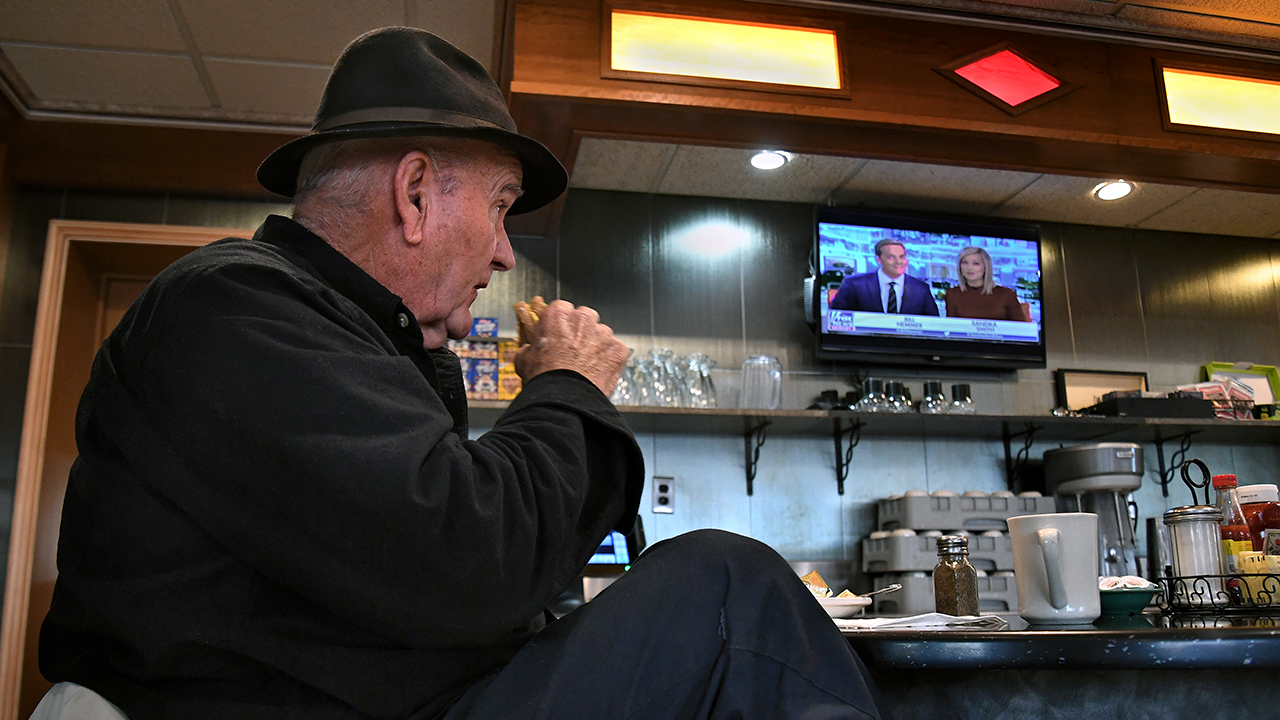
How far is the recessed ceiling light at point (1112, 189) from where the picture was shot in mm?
3840

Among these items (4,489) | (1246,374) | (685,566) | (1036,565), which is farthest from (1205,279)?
(4,489)

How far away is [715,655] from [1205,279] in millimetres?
4513

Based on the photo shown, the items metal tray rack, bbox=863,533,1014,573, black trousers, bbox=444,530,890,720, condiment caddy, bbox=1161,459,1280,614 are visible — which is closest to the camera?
black trousers, bbox=444,530,890,720

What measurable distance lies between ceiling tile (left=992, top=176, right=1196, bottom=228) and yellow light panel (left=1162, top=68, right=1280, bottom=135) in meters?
0.55

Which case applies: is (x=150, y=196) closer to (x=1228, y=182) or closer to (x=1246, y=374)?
(x=1228, y=182)

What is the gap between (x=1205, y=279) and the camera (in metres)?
4.46

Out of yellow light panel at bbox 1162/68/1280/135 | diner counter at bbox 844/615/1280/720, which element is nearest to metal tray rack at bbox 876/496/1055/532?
yellow light panel at bbox 1162/68/1280/135

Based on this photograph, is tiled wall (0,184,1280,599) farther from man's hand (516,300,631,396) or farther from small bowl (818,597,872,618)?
man's hand (516,300,631,396)

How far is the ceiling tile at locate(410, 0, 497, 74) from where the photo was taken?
2.94 m

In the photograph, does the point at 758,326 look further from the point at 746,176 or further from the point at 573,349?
the point at 573,349

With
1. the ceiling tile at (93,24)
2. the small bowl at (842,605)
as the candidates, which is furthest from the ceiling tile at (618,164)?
the small bowl at (842,605)

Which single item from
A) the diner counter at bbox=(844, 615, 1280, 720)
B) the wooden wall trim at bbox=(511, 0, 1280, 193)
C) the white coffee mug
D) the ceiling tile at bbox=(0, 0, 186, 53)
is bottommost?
the diner counter at bbox=(844, 615, 1280, 720)

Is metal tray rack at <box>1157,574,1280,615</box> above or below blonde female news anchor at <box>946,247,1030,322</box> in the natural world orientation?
below

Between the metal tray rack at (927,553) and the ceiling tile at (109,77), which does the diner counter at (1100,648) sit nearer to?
the metal tray rack at (927,553)
